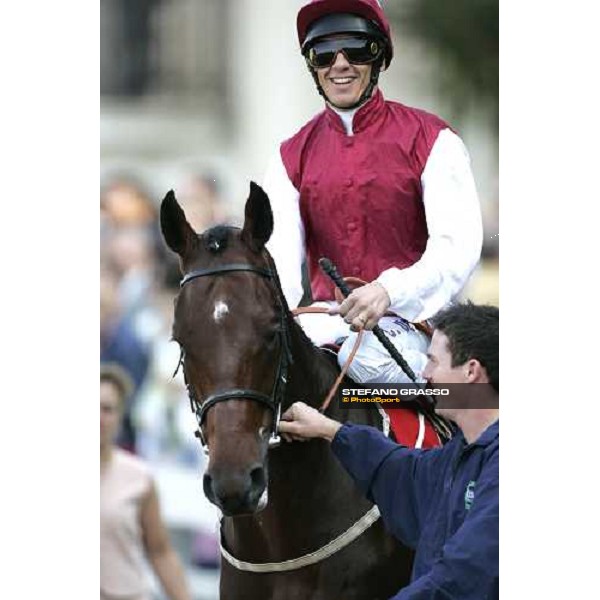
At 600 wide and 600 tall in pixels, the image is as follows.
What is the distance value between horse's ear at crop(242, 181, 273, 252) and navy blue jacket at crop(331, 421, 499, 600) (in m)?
0.50

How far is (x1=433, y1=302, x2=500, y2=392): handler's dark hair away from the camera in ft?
10.3

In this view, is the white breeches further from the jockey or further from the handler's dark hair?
the handler's dark hair

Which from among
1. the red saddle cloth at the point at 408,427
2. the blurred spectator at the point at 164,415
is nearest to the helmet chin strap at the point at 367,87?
the red saddle cloth at the point at 408,427

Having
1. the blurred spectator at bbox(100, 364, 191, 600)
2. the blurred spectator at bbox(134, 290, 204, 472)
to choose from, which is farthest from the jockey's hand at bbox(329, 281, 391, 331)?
the blurred spectator at bbox(100, 364, 191, 600)

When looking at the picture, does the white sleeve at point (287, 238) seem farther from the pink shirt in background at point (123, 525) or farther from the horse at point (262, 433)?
the pink shirt in background at point (123, 525)

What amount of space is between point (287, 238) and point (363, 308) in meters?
0.43

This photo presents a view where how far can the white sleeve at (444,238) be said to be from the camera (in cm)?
348

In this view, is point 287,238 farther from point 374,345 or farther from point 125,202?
point 125,202

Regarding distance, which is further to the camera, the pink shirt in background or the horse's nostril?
the pink shirt in background

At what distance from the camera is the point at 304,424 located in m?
3.17
